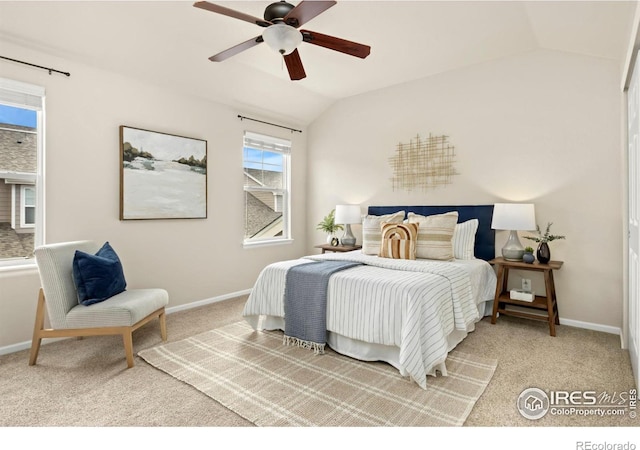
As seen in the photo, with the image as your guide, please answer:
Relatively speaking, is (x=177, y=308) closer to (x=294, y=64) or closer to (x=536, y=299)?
(x=294, y=64)

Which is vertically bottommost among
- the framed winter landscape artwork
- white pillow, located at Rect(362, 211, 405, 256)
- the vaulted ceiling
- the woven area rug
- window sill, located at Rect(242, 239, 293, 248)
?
the woven area rug

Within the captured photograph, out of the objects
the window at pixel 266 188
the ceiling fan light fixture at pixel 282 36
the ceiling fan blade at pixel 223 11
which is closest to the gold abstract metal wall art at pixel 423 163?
the window at pixel 266 188

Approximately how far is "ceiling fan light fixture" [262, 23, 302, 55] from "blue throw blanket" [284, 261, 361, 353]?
171cm

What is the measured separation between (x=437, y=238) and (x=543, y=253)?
3.21 ft

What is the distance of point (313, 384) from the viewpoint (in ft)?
7.55

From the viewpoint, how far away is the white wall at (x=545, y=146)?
3.31 metres

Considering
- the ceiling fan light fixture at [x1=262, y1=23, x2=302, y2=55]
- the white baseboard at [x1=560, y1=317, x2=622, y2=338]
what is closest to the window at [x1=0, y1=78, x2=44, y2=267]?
the ceiling fan light fixture at [x1=262, y1=23, x2=302, y2=55]

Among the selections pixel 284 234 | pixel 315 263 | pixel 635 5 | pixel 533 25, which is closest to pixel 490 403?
pixel 315 263

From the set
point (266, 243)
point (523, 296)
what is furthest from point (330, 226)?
point (523, 296)

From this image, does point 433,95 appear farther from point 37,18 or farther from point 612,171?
point 37,18

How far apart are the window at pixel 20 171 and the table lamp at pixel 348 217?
10.6ft

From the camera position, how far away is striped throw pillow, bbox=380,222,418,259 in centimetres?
355

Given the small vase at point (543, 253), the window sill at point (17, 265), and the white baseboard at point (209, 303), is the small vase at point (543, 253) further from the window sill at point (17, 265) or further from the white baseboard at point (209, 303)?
the window sill at point (17, 265)

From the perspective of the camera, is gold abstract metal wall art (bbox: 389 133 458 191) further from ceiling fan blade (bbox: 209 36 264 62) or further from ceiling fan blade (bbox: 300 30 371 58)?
ceiling fan blade (bbox: 209 36 264 62)
